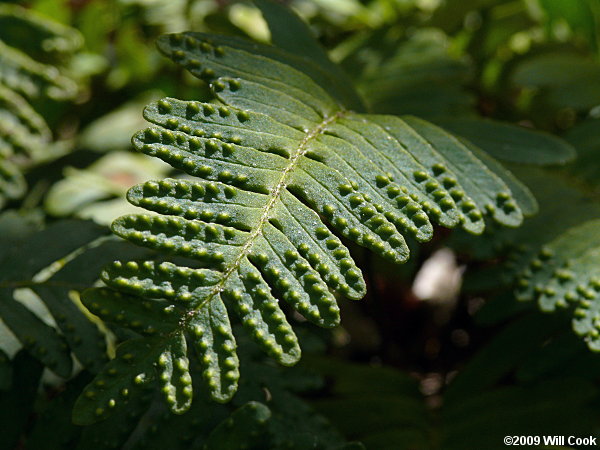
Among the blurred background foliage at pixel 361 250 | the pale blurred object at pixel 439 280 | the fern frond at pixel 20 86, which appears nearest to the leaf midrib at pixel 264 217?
the blurred background foliage at pixel 361 250

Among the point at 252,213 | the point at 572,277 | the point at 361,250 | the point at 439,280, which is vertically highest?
the point at 439,280

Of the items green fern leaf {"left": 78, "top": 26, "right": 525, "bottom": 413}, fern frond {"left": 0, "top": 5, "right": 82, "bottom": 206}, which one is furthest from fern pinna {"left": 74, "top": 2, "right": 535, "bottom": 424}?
fern frond {"left": 0, "top": 5, "right": 82, "bottom": 206}

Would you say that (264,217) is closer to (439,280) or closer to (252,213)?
(252,213)

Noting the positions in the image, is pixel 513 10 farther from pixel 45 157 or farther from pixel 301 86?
pixel 45 157

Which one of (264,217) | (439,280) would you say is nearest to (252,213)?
(264,217)

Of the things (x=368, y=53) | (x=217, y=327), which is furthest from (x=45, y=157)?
(x=217, y=327)

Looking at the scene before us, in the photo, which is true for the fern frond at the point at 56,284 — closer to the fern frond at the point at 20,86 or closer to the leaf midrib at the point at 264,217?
the fern frond at the point at 20,86

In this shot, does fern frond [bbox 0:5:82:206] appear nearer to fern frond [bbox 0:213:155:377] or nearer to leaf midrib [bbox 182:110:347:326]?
fern frond [bbox 0:213:155:377]
